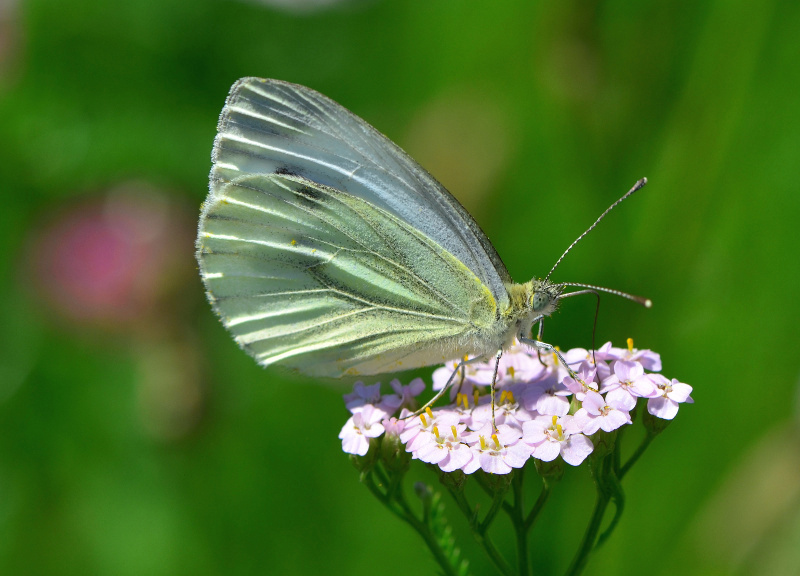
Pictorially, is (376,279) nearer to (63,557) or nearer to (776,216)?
(63,557)

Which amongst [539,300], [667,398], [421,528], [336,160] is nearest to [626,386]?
[667,398]

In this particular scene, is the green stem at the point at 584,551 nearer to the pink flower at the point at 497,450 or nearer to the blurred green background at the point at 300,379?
the pink flower at the point at 497,450

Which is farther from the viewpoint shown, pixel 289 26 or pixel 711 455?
pixel 289 26

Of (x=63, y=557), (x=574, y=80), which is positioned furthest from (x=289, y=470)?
(x=574, y=80)

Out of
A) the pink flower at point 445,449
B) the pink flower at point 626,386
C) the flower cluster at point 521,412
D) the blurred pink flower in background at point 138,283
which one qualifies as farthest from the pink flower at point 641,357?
the blurred pink flower in background at point 138,283

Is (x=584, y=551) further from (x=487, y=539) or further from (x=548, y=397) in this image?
(x=548, y=397)

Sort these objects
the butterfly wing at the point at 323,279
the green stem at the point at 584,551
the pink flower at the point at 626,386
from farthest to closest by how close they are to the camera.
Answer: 1. the butterfly wing at the point at 323,279
2. the pink flower at the point at 626,386
3. the green stem at the point at 584,551

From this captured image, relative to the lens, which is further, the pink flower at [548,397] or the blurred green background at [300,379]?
the blurred green background at [300,379]

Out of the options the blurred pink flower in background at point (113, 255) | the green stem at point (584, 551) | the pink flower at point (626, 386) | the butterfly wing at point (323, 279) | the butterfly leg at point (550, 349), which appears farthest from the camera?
the blurred pink flower in background at point (113, 255)
